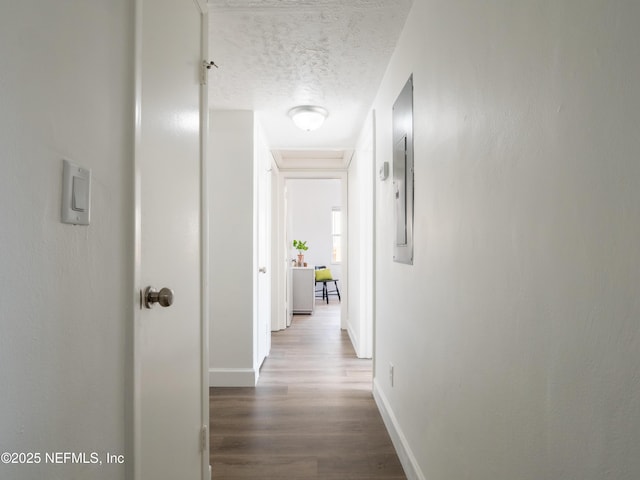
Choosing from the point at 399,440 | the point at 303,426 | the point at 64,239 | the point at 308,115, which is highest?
the point at 308,115

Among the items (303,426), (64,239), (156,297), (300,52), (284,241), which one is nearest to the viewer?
(64,239)

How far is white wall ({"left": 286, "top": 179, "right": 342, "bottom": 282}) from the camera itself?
9047mm

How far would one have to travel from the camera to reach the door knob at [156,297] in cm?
111

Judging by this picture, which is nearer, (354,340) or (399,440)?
(399,440)

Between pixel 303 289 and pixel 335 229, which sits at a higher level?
pixel 335 229

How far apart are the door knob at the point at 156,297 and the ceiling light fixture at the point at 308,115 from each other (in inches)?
Result: 91.2

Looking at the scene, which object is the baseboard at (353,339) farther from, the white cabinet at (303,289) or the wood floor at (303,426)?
the white cabinet at (303,289)

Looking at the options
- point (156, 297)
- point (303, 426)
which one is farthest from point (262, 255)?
point (156, 297)

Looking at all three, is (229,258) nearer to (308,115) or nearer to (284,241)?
(308,115)

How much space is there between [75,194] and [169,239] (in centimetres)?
55

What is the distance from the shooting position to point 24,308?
64 centimetres

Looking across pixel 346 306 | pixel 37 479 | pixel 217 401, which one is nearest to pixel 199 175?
pixel 37 479

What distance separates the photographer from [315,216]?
358 inches

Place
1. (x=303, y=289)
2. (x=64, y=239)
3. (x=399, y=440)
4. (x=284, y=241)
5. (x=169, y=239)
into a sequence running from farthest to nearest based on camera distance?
1. (x=303, y=289)
2. (x=284, y=241)
3. (x=399, y=440)
4. (x=169, y=239)
5. (x=64, y=239)
